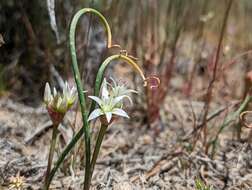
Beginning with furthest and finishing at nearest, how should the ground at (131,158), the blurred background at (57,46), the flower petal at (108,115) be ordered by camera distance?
the blurred background at (57,46)
the ground at (131,158)
the flower petal at (108,115)

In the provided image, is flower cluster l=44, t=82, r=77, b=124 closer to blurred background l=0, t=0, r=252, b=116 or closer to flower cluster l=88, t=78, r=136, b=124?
flower cluster l=88, t=78, r=136, b=124

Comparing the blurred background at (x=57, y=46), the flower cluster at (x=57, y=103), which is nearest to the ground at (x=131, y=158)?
the blurred background at (x=57, y=46)

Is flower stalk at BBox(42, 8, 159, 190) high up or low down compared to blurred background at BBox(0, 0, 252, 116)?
down

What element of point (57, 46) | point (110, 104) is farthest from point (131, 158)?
point (57, 46)

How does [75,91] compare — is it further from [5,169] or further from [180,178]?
[180,178]

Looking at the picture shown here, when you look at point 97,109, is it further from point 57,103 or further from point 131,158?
point 131,158

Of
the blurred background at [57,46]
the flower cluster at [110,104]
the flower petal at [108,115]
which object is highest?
the blurred background at [57,46]

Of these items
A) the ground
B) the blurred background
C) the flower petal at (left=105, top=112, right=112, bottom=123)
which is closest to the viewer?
the flower petal at (left=105, top=112, right=112, bottom=123)

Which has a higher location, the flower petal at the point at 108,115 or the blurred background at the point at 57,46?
the blurred background at the point at 57,46

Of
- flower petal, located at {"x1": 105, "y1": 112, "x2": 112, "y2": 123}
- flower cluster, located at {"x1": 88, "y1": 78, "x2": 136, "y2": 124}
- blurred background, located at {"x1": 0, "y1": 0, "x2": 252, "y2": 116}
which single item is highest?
blurred background, located at {"x1": 0, "y1": 0, "x2": 252, "y2": 116}

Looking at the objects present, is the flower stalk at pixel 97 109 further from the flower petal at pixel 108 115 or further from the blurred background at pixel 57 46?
the blurred background at pixel 57 46

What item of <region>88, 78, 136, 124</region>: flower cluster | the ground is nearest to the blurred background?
the ground

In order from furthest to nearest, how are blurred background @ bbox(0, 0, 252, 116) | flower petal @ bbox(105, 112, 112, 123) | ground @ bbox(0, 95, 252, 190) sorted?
blurred background @ bbox(0, 0, 252, 116)
ground @ bbox(0, 95, 252, 190)
flower petal @ bbox(105, 112, 112, 123)
